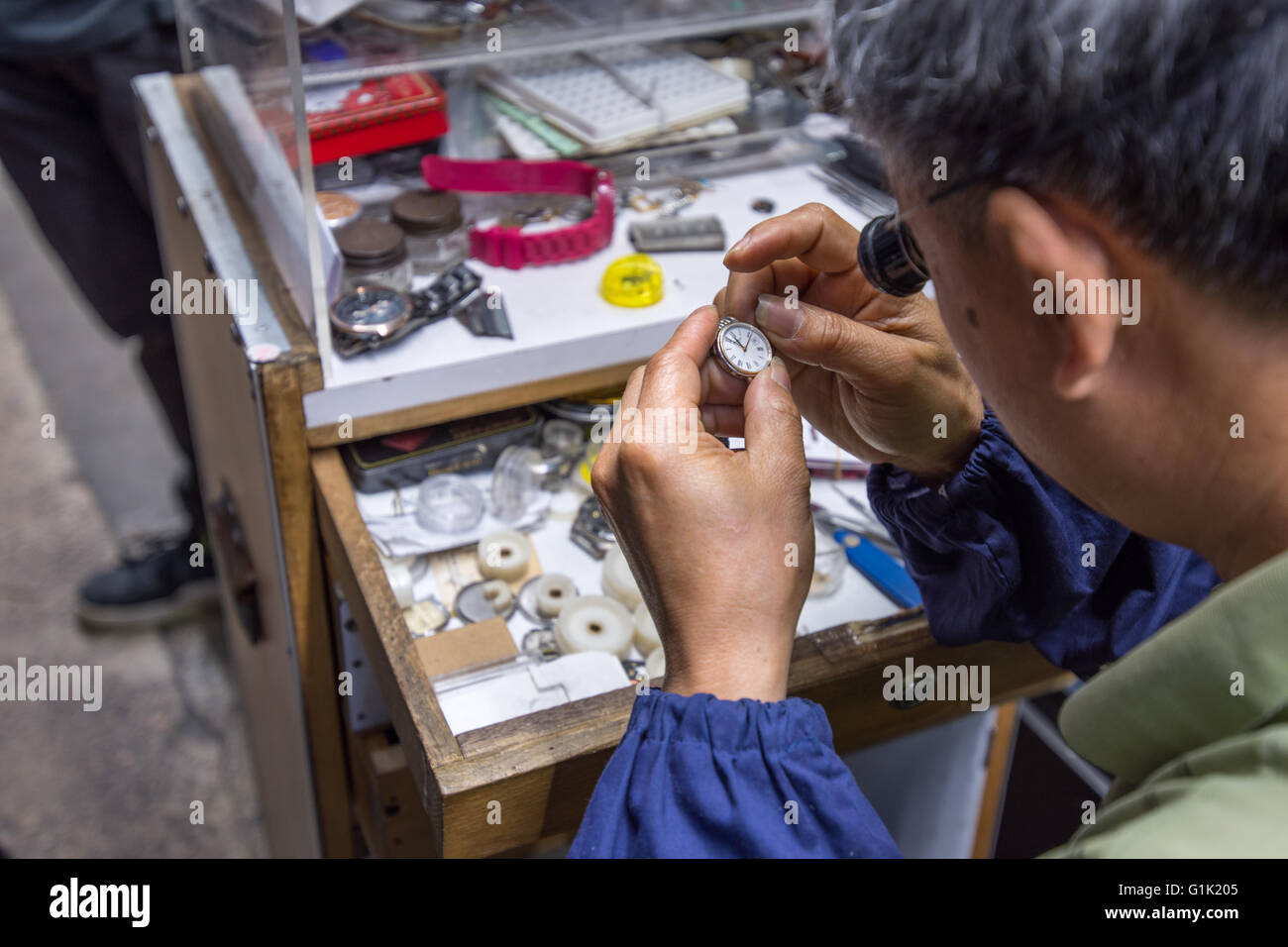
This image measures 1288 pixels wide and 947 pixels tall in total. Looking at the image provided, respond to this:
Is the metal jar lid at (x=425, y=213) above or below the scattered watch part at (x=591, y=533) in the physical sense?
above

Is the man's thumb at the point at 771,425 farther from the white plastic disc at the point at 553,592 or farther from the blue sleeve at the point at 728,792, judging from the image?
the white plastic disc at the point at 553,592

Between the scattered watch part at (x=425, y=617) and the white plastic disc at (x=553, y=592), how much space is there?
0.25 ft

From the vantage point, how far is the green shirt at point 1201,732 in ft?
1.40

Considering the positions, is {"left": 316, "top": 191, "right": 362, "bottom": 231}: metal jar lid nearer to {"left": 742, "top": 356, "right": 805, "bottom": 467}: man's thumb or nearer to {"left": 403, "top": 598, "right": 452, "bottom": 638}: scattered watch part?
{"left": 403, "top": 598, "right": 452, "bottom": 638}: scattered watch part

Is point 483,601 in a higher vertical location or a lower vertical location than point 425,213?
lower

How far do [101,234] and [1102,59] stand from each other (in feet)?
5.36

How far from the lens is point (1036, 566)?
75 cm

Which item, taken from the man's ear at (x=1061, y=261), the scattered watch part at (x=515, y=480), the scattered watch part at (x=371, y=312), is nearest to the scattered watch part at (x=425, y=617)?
A: the scattered watch part at (x=515, y=480)

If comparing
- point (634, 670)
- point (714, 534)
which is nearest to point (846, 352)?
point (714, 534)

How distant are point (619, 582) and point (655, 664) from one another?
0.08 metres

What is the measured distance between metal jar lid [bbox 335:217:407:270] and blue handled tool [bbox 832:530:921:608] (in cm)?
48

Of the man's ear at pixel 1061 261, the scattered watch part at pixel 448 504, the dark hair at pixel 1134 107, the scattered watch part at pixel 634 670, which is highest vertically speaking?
the dark hair at pixel 1134 107

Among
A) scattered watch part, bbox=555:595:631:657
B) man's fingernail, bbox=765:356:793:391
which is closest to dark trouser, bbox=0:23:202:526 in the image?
scattered watch part, bbox=555:595:631:657

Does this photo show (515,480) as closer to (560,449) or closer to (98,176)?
(560,449)
